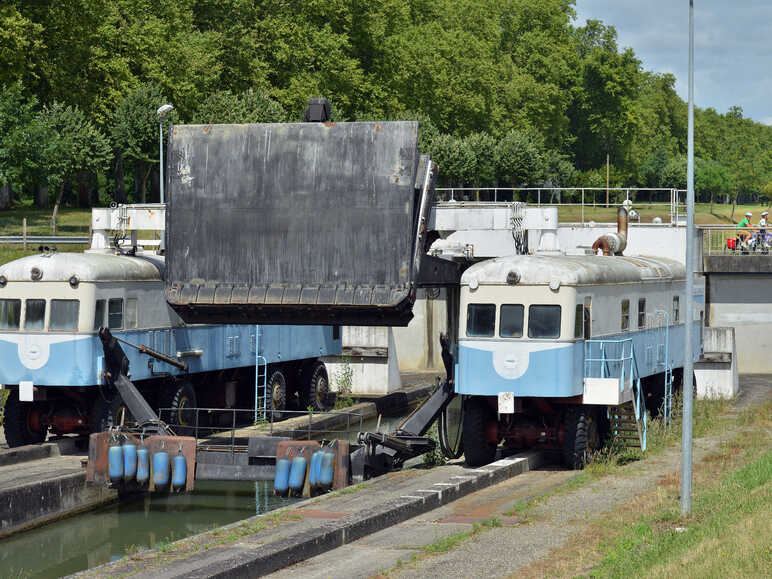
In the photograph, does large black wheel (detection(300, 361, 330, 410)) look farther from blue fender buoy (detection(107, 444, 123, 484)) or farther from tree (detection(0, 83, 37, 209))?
tree (detection(0, 83, 37, 209))

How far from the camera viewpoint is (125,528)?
2009cm

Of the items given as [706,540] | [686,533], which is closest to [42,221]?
[686,533]

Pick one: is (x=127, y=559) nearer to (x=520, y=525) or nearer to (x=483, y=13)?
(x=520, y=525)

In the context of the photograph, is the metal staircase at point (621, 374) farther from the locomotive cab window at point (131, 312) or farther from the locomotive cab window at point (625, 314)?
the locomotive cab window at point (131, 312)

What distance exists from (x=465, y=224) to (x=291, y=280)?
4311 mm

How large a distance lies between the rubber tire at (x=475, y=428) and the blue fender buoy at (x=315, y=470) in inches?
117

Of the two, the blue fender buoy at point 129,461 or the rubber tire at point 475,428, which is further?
the rubber tire at point 475,428

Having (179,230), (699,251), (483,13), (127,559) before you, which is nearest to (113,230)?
(179,230)

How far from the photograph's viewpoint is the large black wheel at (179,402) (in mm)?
24312

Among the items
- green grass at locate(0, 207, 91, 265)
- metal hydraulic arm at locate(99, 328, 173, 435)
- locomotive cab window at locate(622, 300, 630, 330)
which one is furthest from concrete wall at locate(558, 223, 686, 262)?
metal hydraulic arm at locate(99, 328, 173, 435)

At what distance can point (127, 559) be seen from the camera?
44.5 ft

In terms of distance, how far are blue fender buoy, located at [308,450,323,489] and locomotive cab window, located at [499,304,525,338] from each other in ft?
11.9

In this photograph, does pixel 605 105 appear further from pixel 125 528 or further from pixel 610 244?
pixel 125 528

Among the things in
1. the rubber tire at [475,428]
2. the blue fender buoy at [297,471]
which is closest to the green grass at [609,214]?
the rubber tire at [475,428]
